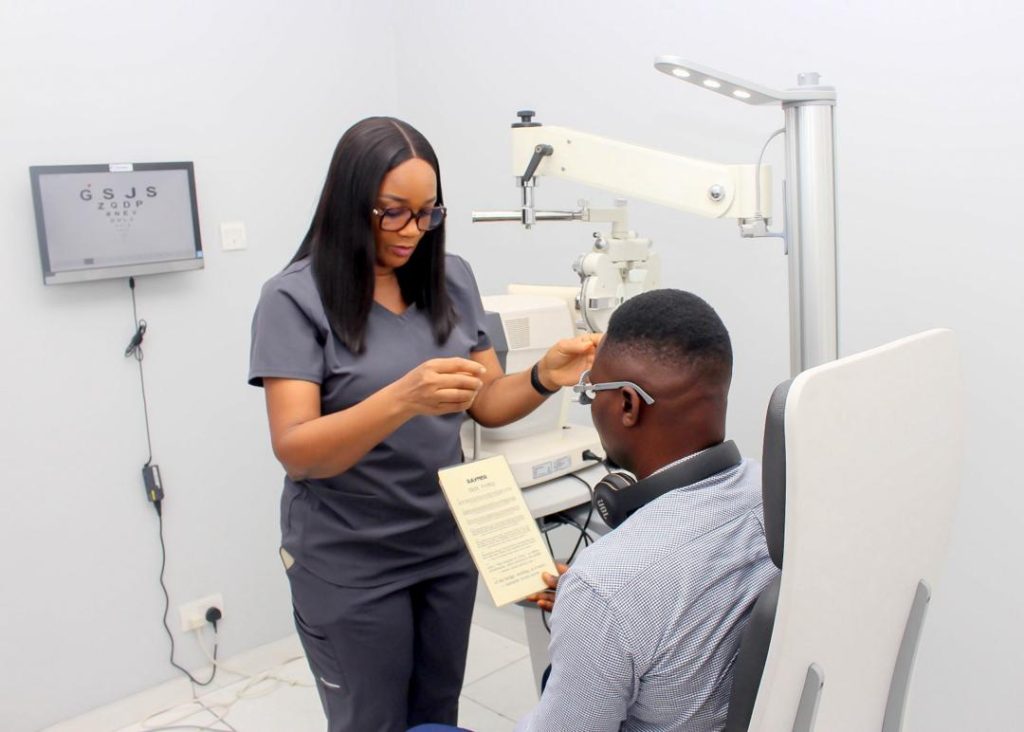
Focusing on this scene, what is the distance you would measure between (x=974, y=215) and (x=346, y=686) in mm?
1435

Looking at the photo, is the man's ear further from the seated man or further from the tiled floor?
the tiled floor

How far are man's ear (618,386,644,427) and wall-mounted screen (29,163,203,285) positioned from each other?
1794 mm

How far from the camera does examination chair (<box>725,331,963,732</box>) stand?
2.51ft

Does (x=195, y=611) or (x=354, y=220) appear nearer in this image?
(x=354, y=220)

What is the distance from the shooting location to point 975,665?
77.0 inches

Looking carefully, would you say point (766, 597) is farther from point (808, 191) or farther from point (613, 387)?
point (808, 191)

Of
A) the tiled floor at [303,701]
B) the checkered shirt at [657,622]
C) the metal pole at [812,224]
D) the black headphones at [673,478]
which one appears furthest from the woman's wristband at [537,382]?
the tiled floor at [303,701]

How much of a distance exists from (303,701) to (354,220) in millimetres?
1667

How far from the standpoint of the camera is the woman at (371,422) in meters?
1.45

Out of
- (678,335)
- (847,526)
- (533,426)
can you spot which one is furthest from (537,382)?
(847,526)

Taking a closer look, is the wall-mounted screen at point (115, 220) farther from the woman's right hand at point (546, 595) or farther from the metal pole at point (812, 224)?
the metal pole at point (812, 224)

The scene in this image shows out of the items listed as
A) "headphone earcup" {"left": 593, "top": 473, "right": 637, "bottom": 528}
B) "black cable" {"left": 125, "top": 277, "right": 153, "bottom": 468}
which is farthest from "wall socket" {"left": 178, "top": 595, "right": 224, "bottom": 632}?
"headphone earcup" {"left": 593, "top": 473, "right": 637, "bottom": 528}

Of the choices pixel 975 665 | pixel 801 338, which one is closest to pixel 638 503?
pixel 801 338

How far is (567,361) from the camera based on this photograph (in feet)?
5.37
